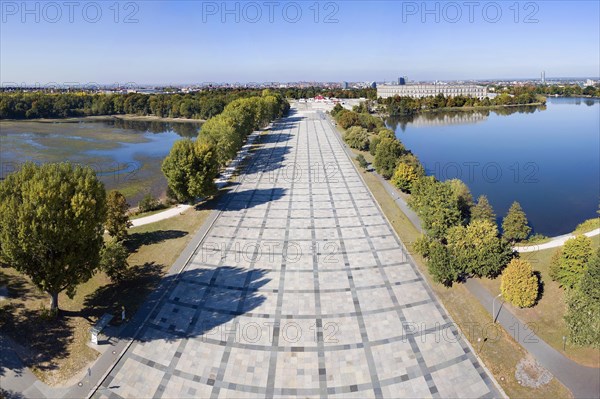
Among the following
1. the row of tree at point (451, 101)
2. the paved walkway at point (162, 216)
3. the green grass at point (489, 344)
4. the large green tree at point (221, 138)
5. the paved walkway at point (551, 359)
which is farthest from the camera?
the row of tree at point (451, 101)

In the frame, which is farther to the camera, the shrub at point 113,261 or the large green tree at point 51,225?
the shrub at point 113,261

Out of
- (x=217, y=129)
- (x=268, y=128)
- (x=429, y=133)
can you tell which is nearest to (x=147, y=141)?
(x=268, y=128)

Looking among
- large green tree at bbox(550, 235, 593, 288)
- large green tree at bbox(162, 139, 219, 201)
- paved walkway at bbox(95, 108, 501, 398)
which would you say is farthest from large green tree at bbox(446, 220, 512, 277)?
large green tree at bbox(162, 139, 219, 201)

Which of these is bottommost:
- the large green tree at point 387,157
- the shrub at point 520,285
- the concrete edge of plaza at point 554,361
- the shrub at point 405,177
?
the concrete edge of plaza at point 554,361

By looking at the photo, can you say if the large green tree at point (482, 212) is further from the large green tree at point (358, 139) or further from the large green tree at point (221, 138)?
the large green tree at point (358, 139)

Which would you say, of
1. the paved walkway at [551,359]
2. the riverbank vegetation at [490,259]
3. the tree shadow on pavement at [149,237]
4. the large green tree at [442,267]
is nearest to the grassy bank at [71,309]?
the tree shadow on pavement at [149,237]

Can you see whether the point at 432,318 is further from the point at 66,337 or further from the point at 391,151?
the point at 391,151

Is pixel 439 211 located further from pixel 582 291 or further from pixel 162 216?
pixel 162 216
